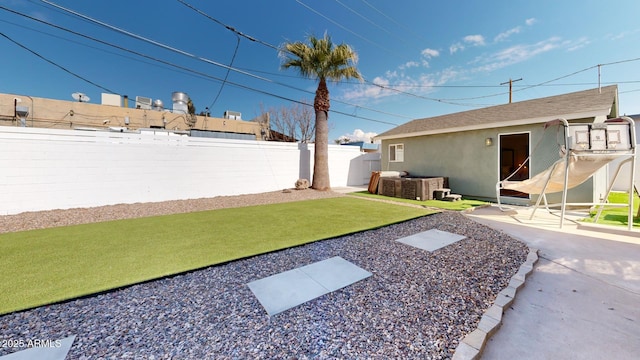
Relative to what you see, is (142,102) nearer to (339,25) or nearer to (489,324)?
(339,25)

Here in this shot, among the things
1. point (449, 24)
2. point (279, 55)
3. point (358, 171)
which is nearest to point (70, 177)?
point (279, 55)

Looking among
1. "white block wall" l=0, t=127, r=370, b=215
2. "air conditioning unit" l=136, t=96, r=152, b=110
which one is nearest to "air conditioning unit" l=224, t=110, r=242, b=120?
"air conditioning unit" l=136, t=96, r=152, b=110

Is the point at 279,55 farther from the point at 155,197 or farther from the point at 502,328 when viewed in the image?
the point at 502,328

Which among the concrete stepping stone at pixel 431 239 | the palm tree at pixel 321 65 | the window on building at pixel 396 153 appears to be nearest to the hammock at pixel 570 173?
the concrete stepping stone at pixel 431 239

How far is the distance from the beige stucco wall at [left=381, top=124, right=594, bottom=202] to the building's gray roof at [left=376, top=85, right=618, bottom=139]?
13.0 inches

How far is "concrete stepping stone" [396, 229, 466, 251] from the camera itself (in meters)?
3.82

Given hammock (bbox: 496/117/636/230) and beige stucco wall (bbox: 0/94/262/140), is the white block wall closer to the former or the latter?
hammock (bbox: 496/117/636/230)

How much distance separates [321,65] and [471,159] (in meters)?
7.18

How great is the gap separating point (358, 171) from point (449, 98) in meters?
8.97

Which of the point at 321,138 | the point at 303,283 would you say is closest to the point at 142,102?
the point at 321,138

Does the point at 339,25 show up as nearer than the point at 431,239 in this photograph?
No

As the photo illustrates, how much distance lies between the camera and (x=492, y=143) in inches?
327

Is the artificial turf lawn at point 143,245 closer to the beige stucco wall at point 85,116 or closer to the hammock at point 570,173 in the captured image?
the hammock at point 570,173

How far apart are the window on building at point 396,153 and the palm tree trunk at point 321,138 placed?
3.89 metres
